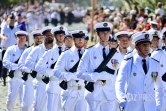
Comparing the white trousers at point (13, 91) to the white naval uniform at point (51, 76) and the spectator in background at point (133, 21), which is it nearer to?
the white naval uniform at point (51, 76)

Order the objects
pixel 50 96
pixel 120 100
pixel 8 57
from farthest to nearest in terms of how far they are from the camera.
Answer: pixel 8 57 < pixel 50 96 < pixel 120 100

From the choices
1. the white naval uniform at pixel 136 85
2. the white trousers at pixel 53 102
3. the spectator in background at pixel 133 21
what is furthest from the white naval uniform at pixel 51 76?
the spectator in background at pixel 133 21

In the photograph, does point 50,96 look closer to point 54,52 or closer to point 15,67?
point 54,52

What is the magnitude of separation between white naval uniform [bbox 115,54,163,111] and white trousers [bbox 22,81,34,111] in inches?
183

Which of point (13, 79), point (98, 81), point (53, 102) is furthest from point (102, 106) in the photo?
point (13, 79)

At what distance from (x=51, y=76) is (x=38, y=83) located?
0.60 metres

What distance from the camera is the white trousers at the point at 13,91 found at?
1466cm

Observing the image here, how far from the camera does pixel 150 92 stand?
986 cm

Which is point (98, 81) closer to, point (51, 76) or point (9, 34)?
point (51, 76)

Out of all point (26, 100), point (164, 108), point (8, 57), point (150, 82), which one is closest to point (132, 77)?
point (150, 82)

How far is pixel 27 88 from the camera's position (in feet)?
47.3

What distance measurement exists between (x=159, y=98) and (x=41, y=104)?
428 cm

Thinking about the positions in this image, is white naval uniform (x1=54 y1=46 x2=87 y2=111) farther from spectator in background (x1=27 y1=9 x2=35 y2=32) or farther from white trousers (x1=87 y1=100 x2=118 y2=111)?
spectator in background (x1=27 y1=9 x2=35 y2=32)

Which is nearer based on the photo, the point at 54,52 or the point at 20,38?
the point at 54,52
